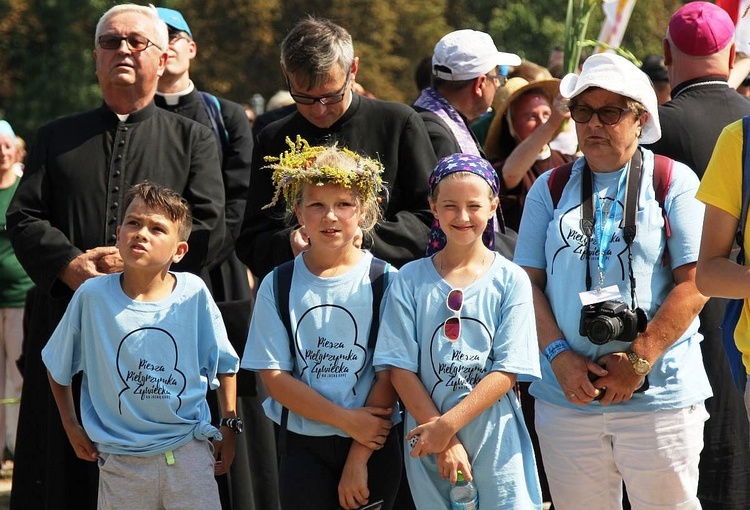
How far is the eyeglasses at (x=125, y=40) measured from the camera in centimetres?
527

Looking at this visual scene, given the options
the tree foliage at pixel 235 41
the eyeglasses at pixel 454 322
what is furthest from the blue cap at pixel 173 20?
the tree foliage at pixel 235 41

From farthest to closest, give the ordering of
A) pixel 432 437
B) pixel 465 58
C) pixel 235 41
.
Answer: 1. pixel 235 41
2. pixel 465 58
3. pixel 432 437

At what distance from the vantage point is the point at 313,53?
4723 mm

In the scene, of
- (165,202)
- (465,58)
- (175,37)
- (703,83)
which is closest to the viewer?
(165,202)

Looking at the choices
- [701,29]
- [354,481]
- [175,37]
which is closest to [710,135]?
[701,29]

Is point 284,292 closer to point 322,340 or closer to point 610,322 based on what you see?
point 322,340

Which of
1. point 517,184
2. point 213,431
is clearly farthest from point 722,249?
point 517,184

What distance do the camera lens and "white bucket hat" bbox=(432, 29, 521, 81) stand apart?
7.53 ft

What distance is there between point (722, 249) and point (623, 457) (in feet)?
2.81

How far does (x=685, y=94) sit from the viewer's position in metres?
5.38

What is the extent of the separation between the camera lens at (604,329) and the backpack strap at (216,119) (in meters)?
2.86

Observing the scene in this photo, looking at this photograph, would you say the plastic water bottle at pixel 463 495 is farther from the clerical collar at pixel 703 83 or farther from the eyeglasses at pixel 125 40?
the eyeglasses at pixel 125 40

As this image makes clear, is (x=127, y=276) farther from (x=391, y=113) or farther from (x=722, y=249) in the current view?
(x=722, y=249)

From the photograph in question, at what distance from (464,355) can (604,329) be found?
49 cm
